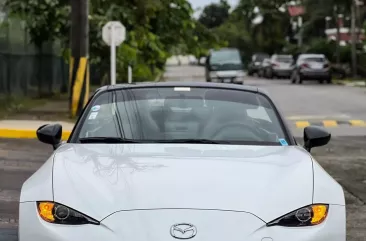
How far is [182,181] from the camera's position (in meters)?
4.35

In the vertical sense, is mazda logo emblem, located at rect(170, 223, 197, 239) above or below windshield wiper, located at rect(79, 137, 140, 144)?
below

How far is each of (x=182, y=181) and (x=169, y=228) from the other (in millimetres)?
416

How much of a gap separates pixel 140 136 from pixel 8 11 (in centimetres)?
1771

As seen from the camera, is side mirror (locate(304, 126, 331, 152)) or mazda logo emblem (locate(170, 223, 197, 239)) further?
side mirror (locate(304, 126, 331, 152))

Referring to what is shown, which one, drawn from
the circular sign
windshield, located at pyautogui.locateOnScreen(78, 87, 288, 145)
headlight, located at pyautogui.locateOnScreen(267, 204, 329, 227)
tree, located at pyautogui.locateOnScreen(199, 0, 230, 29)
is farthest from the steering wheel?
tree, located at pyautogui.locateOnScreen(199, 0, 230, 29)

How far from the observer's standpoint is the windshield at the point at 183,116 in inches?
224

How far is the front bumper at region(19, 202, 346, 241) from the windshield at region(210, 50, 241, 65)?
3160 cm

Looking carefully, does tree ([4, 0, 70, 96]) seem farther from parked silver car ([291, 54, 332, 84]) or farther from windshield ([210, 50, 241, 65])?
parked silver car ([291, 54, 332, 84])

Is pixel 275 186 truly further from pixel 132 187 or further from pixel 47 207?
pixel 47 207

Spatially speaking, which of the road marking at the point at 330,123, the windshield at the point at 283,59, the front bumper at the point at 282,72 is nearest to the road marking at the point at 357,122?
the road marking at the point at 330,123

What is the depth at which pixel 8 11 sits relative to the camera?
22.3 meters

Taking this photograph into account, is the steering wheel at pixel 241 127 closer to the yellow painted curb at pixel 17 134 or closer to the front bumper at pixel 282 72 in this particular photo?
the yellow painted curb at pixel 17 134

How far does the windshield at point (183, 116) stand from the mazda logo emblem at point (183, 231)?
58.6 inches

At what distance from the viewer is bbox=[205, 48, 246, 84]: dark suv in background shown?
114 ft
